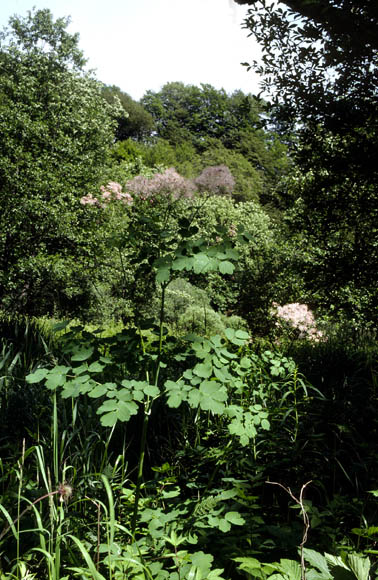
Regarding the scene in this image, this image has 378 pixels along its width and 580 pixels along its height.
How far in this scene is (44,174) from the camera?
11148 millimetres

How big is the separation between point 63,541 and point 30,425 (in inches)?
43.5

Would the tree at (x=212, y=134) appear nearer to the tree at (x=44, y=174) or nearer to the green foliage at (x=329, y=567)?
the tree at (x=44, y=174)

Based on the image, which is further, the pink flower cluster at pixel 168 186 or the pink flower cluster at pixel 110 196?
the pink flower cluster at pixel 110 196

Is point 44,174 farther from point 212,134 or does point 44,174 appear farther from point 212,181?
point 212,134

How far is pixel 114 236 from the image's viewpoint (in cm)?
205

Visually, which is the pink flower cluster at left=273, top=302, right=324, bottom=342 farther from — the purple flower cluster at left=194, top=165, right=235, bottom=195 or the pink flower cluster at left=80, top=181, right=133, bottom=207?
the pink flower cluster at left=80, top=181, right=133, bottom=207

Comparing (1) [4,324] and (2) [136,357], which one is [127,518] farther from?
(1) [4,324]

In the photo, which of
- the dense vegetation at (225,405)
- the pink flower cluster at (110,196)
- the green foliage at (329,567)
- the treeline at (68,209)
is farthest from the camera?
the pink flower cluster at (110,196)

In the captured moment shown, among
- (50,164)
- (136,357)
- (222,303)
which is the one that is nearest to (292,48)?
(136,357)

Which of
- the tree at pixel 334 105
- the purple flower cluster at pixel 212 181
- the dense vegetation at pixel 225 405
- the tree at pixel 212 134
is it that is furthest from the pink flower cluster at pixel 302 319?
the tree at pixel 212 134

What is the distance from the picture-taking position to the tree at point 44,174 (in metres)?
10.8

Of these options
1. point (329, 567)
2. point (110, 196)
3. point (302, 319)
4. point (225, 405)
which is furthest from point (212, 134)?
point (329, 567)

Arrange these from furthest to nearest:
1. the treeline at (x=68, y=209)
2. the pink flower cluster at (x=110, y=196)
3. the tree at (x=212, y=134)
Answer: the tree at (x=212, y=134) → the pink flower cluster at (x=110, y=196) → the treeline at (x=68, y=209)

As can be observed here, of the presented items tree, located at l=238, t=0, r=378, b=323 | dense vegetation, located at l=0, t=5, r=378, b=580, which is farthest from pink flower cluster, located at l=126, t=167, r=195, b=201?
tree, located at l=238, t=0, r=378, b=323
